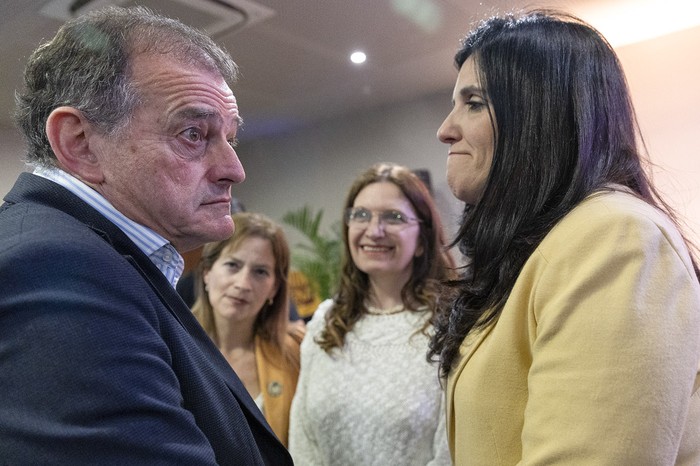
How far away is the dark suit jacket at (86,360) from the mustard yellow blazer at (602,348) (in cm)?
46

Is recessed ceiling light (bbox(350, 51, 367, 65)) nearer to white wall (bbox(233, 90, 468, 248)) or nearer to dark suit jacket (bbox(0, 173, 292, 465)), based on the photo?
white wall (bbox(233, 90, 468, 248))

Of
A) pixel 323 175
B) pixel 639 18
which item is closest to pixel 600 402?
pixel 639 18

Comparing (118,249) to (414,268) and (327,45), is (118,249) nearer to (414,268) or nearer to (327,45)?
(414,268)

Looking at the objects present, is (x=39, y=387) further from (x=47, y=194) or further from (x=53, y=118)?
(x=53, y=118)

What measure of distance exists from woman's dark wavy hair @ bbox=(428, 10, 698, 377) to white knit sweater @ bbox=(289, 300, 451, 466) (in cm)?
80

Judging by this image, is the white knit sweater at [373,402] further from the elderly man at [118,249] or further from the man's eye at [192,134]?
the man's eye at [192,134]

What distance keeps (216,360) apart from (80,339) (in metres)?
0.34

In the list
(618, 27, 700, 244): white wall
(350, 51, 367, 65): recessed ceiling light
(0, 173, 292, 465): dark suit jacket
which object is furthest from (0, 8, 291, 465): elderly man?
(618, 27, 700, 244): white wall

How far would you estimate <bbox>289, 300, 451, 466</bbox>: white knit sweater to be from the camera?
1.86m

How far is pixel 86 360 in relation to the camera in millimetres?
691

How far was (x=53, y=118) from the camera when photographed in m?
0.98

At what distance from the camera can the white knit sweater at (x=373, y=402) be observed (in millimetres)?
1856

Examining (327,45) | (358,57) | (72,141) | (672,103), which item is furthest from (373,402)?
(672,103)

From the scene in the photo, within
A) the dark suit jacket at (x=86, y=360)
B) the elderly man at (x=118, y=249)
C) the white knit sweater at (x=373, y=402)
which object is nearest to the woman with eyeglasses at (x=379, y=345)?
the white knit sweater at (x=373, y=402)
